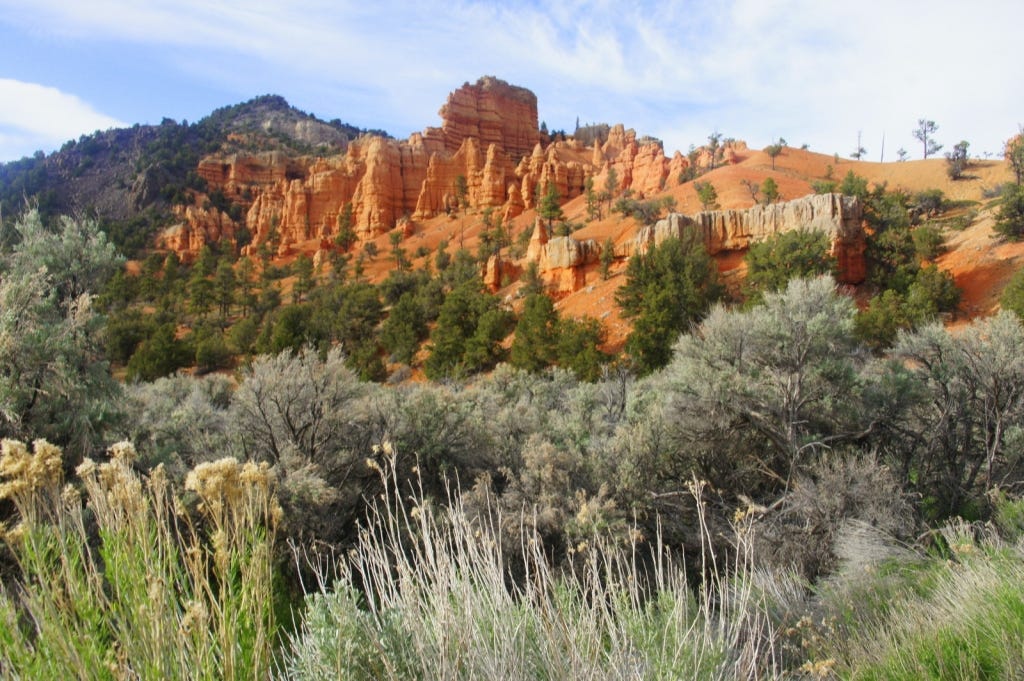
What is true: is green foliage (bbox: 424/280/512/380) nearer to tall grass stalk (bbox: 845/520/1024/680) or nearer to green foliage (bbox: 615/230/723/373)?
green foliage (bbox: 615/230/723/373)

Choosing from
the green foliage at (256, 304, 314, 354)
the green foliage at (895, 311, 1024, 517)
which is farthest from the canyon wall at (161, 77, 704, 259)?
the green foliage at (895, 311, 1024, 517)

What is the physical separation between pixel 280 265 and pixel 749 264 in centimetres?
5074

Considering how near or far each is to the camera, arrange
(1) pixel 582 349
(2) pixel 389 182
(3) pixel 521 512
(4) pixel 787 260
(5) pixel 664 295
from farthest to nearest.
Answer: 1. (2) pixel 389 182
2. (1) pixel 582 349
3. (5) pixel 664 295
4. (4) pixel 787 260
5. (3) pixel 521 512

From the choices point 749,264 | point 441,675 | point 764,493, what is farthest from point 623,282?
point 441,675

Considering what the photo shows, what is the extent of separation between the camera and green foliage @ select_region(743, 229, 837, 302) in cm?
2438

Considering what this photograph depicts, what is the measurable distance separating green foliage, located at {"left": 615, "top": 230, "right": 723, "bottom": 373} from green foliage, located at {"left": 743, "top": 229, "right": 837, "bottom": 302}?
6.18 feet

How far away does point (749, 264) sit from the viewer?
26.5 metres

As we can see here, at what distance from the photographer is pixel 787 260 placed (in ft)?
81.1

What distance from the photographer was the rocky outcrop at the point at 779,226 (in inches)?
1061

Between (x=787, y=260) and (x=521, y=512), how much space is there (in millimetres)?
25043

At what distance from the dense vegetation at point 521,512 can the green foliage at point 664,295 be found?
9542 mm

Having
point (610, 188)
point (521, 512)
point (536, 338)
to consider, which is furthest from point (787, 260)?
point (610, 188)

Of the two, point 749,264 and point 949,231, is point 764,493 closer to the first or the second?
point 749,264

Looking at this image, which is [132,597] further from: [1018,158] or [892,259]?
[1018,158]
